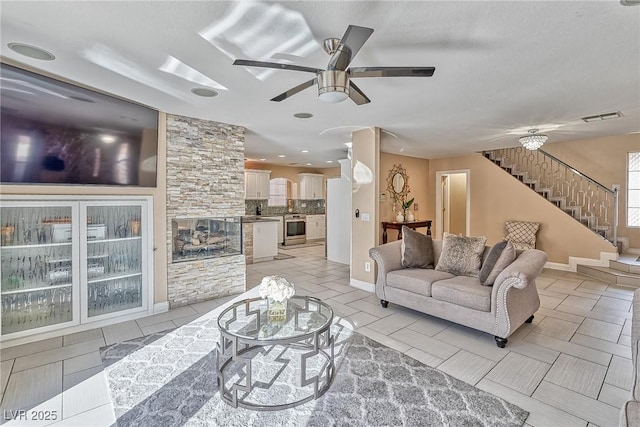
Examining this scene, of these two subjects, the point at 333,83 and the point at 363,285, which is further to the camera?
the point at 363,285

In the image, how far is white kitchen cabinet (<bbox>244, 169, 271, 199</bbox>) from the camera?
8609mm

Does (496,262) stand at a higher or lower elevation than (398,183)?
lower

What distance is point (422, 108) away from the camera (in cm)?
371

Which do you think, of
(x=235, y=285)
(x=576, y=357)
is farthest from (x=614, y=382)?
(x=235, y=285)

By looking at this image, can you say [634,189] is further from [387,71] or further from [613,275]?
[387,71]

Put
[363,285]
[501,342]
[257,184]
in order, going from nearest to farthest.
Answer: [501,342]
[363,285]
[257,184]

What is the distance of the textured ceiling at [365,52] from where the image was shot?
71.2 inches

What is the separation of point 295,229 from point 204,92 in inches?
263


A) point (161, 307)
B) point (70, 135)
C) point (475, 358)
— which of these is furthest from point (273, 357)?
point (70, 135)

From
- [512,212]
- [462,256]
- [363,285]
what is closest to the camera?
[462,256]

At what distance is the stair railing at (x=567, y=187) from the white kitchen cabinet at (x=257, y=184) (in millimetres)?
5914

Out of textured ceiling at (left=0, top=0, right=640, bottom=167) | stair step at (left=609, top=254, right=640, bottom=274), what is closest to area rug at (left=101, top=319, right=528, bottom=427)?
textured ceiling at (left=0, top=0, right=640, bottom=167)

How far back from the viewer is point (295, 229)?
955 cm

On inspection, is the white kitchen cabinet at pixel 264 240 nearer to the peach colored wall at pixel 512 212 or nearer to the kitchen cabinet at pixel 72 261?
the kitchen cabinet at pixel 72 261
